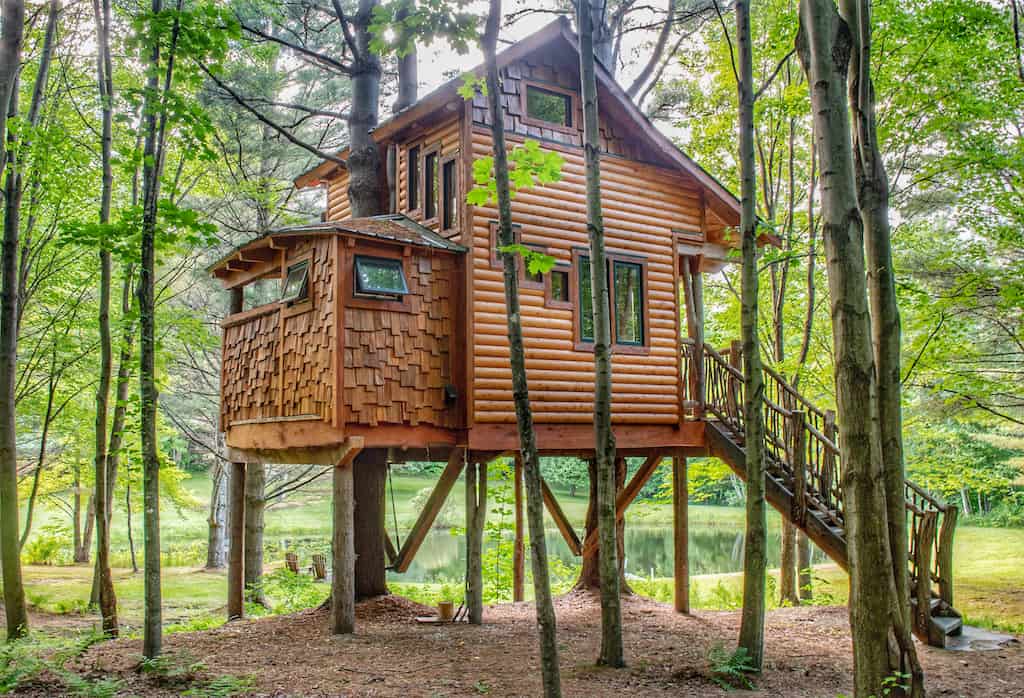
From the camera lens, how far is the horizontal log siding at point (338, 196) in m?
14.9

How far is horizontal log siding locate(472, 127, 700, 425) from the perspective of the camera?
11.0 m

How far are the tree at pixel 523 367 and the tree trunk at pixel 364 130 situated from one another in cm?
620

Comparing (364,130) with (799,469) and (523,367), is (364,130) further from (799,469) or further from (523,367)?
(799,469)

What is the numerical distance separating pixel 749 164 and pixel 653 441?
17.3 feet

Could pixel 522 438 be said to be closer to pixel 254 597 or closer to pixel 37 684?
pixel 37 684

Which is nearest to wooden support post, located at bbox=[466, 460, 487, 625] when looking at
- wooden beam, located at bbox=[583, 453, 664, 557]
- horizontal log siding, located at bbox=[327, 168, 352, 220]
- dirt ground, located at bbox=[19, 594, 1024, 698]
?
dirt ground, located at bbox=[19, 594, 1024, 698]

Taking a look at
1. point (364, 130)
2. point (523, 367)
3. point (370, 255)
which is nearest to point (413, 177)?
point (364, 130)

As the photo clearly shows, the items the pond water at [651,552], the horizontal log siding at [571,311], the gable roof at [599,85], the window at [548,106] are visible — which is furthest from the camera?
the pond water at [651,552]

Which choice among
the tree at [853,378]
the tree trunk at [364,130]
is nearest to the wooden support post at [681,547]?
the tree trunk at [364,130]

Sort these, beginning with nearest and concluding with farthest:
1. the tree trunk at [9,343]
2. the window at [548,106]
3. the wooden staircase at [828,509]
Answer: the tree trunk at [9,343] → the wooden staircase at [828,509] → the window at [548,106]

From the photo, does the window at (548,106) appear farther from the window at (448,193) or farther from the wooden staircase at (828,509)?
the wooden staircase at (828,509)

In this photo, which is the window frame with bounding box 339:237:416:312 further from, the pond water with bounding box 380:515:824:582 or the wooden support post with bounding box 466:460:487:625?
the pond water with bounding box 380:515:824:582

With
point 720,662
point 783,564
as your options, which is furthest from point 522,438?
point 783,564

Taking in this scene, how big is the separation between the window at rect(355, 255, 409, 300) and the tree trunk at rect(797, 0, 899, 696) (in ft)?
19.6
